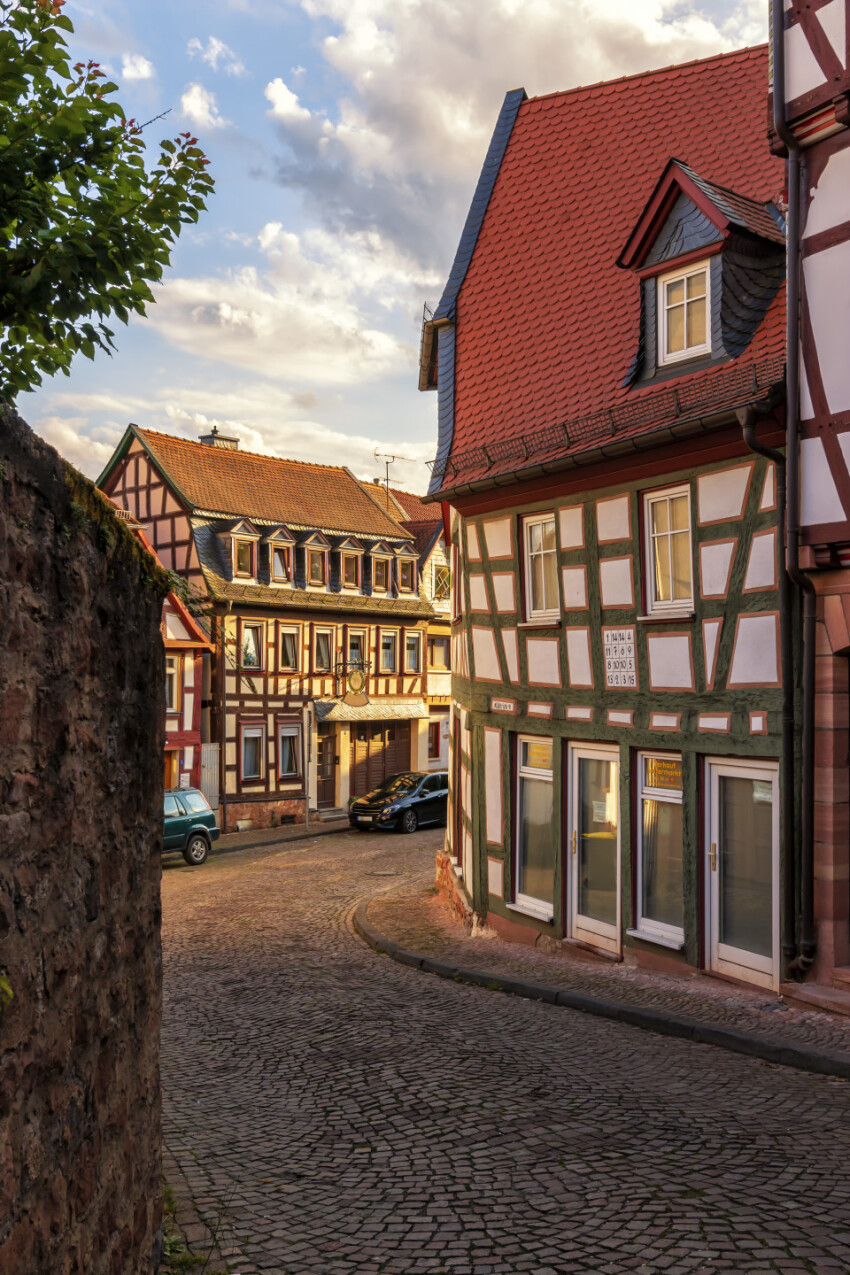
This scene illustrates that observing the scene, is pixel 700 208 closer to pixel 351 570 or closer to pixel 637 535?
pixel 637 535

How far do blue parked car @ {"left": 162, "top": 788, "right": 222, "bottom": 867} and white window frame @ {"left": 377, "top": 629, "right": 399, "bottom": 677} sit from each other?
11.5 metres

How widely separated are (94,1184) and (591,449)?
9429mm

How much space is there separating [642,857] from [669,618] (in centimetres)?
253

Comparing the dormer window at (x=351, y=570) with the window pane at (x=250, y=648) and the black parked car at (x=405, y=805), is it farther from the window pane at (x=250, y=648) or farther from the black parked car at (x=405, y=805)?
the black parked car at (x=405, y=805)

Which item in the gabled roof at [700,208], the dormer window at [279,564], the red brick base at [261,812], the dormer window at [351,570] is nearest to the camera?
the gabled roof at [700,208]

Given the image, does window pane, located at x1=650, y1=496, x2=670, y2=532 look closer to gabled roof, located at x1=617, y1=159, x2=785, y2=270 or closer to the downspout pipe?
the downspout pipe

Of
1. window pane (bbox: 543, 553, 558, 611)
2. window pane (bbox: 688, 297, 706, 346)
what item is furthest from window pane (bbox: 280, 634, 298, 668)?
window pane (bbox: 688, 297, 706, 346)

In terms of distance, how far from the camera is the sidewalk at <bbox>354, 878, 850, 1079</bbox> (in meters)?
8.66

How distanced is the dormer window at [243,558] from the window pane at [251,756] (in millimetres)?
4472

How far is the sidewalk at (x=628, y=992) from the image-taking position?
8.66 m

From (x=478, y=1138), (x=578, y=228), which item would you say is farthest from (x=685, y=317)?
(x=478, y=1138)

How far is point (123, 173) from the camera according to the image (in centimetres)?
523

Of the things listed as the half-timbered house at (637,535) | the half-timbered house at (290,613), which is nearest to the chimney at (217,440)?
the half-timbered house at (290,613)

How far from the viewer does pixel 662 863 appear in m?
11.6
